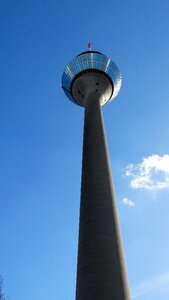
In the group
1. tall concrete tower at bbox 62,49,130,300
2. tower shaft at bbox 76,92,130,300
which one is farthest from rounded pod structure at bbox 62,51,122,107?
tower shaft at bbox 76,92,130,300

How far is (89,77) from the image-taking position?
148 ft

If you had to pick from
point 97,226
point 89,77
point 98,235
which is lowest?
point 98,235

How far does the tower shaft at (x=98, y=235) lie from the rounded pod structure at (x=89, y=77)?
11.7 m

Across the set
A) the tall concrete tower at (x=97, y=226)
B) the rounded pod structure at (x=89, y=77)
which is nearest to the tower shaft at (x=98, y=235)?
the tall concrete tower at (x=97, y=226)

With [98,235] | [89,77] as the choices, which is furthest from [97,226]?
[89,77]

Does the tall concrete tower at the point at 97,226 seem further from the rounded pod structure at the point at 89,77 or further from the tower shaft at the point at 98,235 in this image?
the rounded pod structure at the point at 89,77

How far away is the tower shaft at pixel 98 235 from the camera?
22.9 m

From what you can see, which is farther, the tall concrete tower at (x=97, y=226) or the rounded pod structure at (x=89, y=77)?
the rounded pod structure at (x=89, y=77)

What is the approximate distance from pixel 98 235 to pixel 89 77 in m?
24.5

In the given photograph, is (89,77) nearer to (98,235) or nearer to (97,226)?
(97,226)

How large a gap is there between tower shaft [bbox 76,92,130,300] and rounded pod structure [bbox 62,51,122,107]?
11678 millimetres

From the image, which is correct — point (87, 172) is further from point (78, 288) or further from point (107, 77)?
point (107, 77)

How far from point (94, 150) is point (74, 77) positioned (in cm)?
1661

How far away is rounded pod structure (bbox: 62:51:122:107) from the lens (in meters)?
44.6
